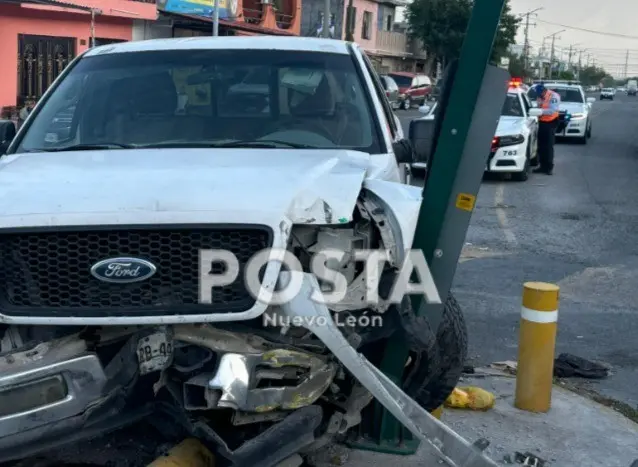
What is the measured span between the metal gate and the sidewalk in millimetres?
24339

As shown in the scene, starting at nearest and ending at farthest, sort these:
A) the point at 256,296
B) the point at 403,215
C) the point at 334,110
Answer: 1. the point at 256,296
2. the point at 403,215
3. the point at 334,110

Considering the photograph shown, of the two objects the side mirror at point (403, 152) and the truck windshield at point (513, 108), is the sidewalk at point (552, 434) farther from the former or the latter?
the truck windshield at point (513, 108)

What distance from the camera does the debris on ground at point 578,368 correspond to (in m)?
6.68

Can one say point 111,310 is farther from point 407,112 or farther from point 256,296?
point 407,112

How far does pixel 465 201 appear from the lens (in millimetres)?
4660

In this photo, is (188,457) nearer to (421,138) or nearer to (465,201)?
(465,201)

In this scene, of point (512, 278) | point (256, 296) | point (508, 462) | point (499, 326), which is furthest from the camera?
point (512, 278)

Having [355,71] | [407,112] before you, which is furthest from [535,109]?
[407,112]

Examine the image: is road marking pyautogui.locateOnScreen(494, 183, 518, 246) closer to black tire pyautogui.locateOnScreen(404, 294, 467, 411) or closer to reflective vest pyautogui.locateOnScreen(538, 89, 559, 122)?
reflective vest pyautogui.locateOnScreen(538, 89, 559, 122)

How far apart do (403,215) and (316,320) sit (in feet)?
1.98

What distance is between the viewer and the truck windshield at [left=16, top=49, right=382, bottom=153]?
5.21 metres

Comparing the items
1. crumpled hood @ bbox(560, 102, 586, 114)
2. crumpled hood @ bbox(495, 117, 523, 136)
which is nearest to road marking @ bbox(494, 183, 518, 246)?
crumpled hood @ bbox(495, 117, 523, 136)

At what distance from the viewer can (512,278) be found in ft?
31.8

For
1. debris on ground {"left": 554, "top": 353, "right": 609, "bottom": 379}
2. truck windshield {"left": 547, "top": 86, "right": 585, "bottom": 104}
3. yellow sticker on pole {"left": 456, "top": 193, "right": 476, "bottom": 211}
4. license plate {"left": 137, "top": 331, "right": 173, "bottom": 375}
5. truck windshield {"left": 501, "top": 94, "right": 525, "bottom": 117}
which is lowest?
debris on ground {"left": 554, "top": 353, "right": 609, "bottom": 379}
